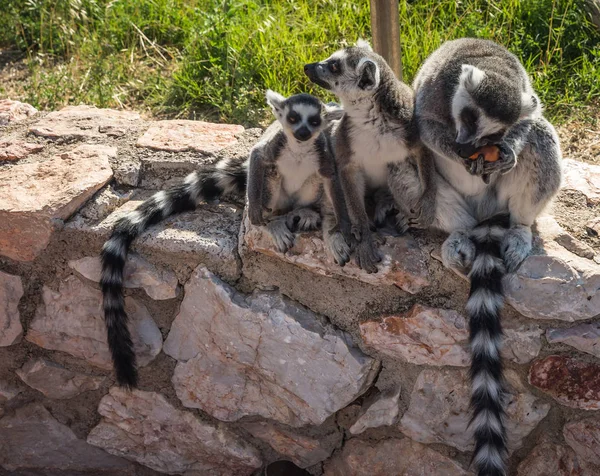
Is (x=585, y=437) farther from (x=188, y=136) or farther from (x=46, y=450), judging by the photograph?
(x=46, y=450)

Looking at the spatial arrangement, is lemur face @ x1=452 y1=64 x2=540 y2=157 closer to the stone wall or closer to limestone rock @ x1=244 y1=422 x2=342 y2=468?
the stone wall

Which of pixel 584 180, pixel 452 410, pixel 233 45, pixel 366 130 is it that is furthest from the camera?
pixel 233 45

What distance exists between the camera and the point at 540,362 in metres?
2.57

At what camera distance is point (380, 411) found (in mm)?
2846

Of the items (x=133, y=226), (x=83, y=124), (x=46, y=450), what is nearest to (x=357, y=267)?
(x=133, y=226)

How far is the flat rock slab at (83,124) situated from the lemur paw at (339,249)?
1.33 m

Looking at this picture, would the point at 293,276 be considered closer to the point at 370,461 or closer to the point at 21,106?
the point at 370,461

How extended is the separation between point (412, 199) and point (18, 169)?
1.76 meters

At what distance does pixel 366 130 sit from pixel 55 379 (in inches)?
69.9

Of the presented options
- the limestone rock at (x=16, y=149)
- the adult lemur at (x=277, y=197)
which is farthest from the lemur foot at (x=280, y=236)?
the limestone rock at (x=16, y=149)

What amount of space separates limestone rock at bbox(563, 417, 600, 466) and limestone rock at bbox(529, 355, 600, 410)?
0.23 ft

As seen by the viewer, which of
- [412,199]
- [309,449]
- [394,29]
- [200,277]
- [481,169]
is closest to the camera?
[481,169]

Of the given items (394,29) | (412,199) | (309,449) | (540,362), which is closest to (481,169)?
(412,199)

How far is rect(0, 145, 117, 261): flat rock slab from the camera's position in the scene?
297 cm
